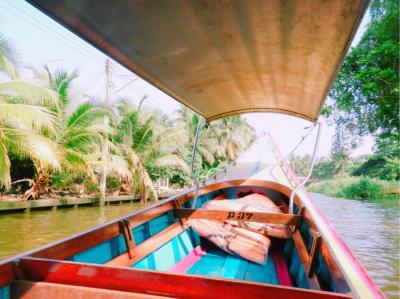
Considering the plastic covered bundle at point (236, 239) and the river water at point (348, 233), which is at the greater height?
the plastic covered bundle at point (236, 239)

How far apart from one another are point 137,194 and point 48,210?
6.08 meters

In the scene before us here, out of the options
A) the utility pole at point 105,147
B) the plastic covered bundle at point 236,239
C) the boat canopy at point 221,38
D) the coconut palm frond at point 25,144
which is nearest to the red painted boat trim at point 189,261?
the plastic covered bundle at point 236,239

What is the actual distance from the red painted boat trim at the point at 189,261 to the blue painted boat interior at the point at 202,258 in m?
0.04

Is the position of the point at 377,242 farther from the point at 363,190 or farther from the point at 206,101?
the point at 363,190

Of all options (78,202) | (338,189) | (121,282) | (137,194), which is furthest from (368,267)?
(338,189)

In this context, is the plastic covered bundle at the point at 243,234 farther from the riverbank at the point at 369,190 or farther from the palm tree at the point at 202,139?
the riverbank at the point at 369,190

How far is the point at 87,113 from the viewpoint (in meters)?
11.9

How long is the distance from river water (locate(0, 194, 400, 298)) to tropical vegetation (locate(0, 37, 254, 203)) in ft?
4.61

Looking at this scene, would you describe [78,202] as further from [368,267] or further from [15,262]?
[15,262]

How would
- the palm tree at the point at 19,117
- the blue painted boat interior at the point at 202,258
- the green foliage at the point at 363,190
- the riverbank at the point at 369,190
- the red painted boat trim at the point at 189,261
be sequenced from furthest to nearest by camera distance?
the green foliage at the point at 363,190 < the riverbank at the point at 369,190 < the palm tree at the point at 19,117 < the red painted boat trim at the point at 189,261 < the blue painted boat interior at the point at 202,258

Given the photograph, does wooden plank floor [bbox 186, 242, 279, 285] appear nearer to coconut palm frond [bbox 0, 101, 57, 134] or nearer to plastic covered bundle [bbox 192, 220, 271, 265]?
plastic covered bundle [bbox 192, 220, 271, 265]

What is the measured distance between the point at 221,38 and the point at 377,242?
7956mm

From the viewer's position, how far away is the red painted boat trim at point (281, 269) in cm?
258

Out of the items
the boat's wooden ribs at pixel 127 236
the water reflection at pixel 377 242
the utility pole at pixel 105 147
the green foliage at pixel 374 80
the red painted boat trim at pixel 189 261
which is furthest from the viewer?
the utility pole at pixel 105 147
